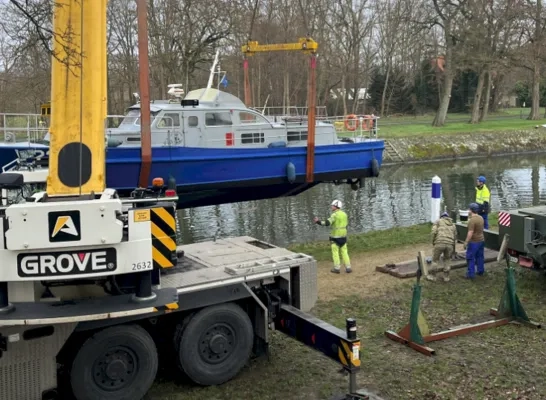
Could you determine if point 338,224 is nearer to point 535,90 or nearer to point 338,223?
point 338,223

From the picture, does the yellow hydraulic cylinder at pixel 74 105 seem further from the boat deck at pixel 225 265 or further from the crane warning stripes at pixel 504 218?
the crane warning stripes at pixel 504 218

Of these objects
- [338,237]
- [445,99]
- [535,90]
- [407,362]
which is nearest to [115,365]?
[407,362]

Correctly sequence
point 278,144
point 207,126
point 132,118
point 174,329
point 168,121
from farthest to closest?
point 278,144, point 132,118, point 207,126, point 168,121, point 174,329

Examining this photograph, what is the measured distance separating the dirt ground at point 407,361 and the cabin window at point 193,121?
656 centimetres

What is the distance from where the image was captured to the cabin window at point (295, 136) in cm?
1608

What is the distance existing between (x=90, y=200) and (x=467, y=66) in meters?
41.8

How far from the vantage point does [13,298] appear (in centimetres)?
497

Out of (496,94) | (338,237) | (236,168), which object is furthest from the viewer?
(496,94)

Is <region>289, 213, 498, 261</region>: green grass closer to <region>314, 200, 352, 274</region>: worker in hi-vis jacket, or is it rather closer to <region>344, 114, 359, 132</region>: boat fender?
<region>314, 200, 352, 274</region>: worker in hi-vis jacket

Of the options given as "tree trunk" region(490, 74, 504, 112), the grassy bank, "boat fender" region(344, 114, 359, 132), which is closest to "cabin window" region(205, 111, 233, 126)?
"boat fender" region(344, 114, 359, 132)

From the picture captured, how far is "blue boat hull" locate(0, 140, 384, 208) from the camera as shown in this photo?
13.8 metres

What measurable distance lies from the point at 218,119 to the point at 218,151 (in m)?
0.89

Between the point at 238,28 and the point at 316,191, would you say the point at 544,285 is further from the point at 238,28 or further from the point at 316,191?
the point at 238,28

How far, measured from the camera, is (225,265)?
647 cm
